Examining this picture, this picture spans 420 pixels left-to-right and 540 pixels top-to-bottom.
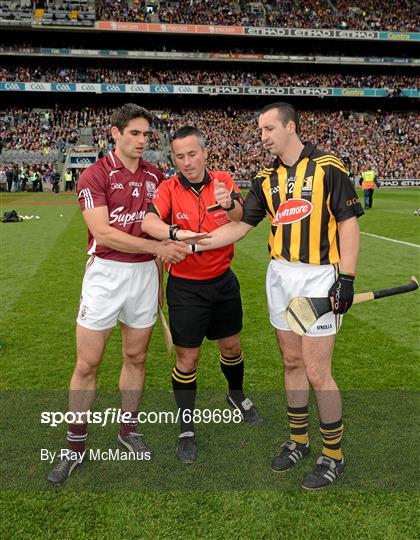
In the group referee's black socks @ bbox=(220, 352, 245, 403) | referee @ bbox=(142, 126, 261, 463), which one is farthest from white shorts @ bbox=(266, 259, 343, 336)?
referee's black socks @ bbox=(220, 352, 245, 403)

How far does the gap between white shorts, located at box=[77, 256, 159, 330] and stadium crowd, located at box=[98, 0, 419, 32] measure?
159 feet

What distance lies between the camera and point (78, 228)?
15547 mm

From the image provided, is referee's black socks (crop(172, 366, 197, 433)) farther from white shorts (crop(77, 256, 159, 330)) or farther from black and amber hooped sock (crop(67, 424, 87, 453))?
black and amber hooped sock (crop(67, 424, 87, 453))

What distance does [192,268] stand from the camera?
3.65 metres

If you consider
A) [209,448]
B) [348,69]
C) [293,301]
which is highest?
[348,69]

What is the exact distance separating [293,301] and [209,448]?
1.33 m

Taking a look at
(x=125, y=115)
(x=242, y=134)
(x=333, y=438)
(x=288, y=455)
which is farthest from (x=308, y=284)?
(x=242, y=134)

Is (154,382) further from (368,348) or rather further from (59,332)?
(368,348)

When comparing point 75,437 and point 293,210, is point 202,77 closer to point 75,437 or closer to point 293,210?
point 293,210

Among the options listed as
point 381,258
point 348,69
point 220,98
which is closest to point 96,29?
point 220,98

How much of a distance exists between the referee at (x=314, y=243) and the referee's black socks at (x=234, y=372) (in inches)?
29.9

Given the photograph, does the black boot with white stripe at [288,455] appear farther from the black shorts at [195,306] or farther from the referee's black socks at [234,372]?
the black shorts at [195,306]

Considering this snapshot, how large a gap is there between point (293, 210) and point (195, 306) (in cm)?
100

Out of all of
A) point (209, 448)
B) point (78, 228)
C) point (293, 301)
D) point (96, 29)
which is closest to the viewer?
point (293, 301)
